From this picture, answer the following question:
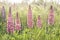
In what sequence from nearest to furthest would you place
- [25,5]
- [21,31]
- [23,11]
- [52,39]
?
[52,39] → [21,31] → [23,11] → [25,5]

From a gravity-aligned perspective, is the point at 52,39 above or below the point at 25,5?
below

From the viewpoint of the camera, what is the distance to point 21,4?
21.6 ft

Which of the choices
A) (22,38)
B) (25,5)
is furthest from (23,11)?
(22,38)

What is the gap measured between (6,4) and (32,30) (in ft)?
5.80

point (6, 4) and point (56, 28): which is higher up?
point (6, 4)

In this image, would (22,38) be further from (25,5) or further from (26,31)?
(25,5)

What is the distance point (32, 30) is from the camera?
4641 millimetres

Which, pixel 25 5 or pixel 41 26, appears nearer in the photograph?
pixel 41 26

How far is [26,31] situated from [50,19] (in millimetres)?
552

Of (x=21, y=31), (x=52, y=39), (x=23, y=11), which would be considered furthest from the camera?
(x=23, y=11)

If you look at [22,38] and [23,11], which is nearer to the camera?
[22,38]

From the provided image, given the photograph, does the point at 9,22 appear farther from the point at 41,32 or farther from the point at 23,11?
the point at 23,11

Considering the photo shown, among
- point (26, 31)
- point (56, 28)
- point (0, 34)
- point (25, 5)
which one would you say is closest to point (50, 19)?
point (56, 28)

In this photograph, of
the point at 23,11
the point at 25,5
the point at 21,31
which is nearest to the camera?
the point at 21,31
